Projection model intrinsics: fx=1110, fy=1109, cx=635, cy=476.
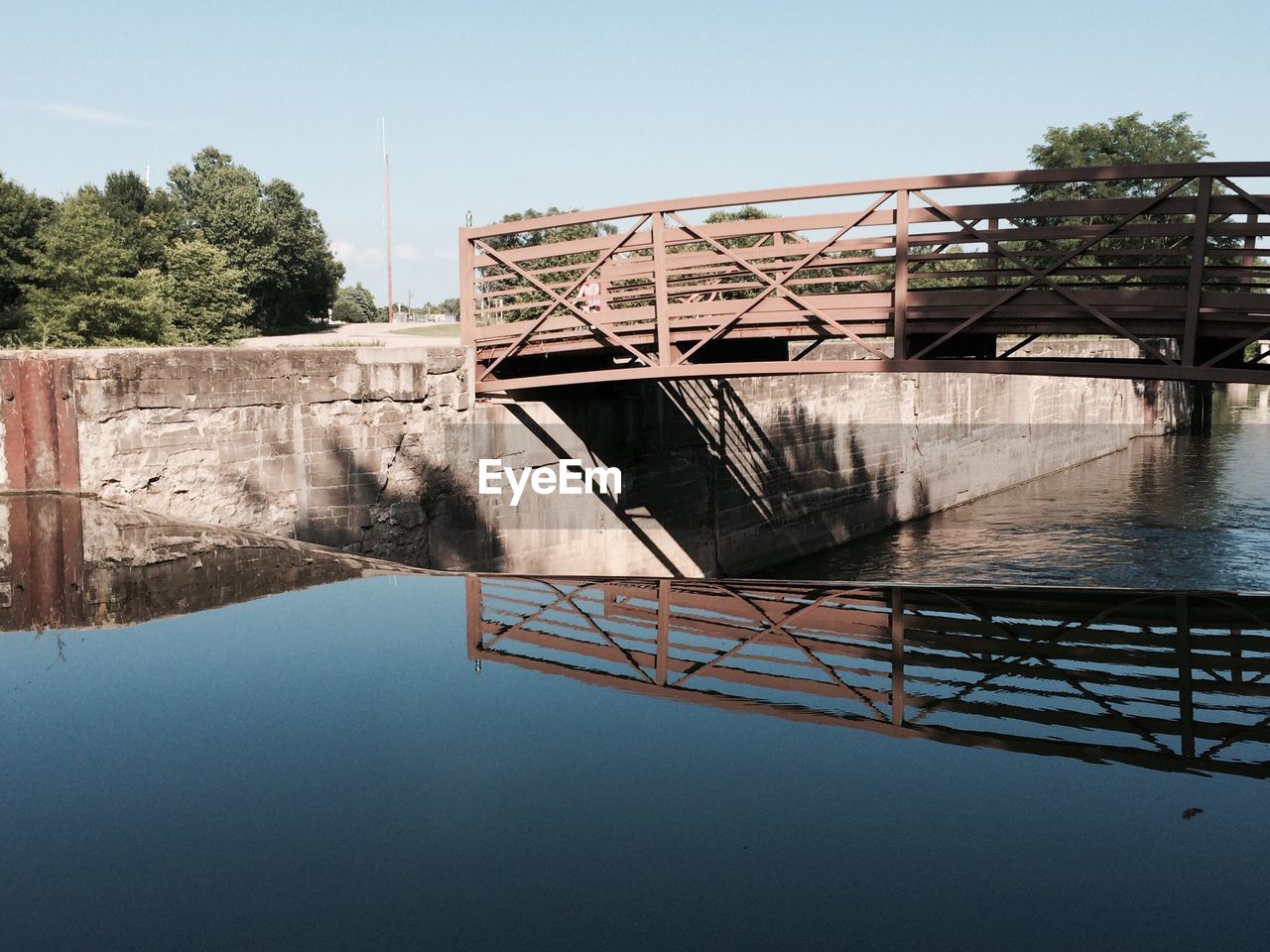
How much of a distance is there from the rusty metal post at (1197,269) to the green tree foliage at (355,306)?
5417 centimetres

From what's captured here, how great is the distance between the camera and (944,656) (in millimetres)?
4902

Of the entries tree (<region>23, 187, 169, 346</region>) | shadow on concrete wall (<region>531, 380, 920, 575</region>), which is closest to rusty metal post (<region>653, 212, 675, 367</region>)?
shadow on concrete wall (<region>531, 380, 920, 575</region>)

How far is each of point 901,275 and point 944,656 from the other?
4.84 m

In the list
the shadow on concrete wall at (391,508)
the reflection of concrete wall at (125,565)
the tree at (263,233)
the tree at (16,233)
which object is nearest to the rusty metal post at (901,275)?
the shadow on concrete wall at (391,508)

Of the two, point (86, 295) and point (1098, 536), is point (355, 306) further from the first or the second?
point (1098, 536)

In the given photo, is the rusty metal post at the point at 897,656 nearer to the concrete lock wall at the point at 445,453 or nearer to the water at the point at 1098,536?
the concrete lock wall at the point at 445,453

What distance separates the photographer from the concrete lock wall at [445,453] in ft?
28.4

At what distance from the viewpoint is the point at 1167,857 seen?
3.04 m

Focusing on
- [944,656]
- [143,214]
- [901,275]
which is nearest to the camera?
[944,656]

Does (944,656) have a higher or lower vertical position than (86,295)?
lower

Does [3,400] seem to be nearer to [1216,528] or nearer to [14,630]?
[14,630]

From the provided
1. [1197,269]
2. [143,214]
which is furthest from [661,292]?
[143,214]

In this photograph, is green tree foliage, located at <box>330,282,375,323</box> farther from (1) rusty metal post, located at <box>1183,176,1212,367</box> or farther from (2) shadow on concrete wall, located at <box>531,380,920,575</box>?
(1) rusty metal post, located at <box>1183,176,1212,367</box>

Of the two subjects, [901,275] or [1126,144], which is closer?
[901,275]
